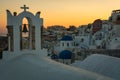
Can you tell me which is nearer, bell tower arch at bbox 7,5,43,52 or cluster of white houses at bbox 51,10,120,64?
bell tower arch at bbox 7,5,43,52

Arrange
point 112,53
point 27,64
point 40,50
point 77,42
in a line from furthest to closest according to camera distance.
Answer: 1. point 77,42
2. point 112,53
3. point 40,50
4. point 27,64

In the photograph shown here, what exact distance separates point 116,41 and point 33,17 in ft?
57.2

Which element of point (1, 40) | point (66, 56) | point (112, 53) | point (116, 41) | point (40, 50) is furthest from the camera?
point (116, 41)

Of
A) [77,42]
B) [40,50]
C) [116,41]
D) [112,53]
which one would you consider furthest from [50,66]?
[77,42]

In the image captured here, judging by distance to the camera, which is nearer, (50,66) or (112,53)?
(50,66)

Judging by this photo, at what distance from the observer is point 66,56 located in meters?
23.0

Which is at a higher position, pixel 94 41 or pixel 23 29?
pixel 23 29

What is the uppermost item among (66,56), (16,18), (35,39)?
(16,18)

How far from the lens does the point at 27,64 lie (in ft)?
17.8

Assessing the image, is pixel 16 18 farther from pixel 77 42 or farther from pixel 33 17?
pixel 77 42

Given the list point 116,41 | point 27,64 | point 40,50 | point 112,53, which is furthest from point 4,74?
point 116,41

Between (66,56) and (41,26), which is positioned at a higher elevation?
(41,26)

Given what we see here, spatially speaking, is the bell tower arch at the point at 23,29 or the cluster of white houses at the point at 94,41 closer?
the bell tower arch at the point at 23,29

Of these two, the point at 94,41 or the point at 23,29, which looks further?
the point at 94,41
